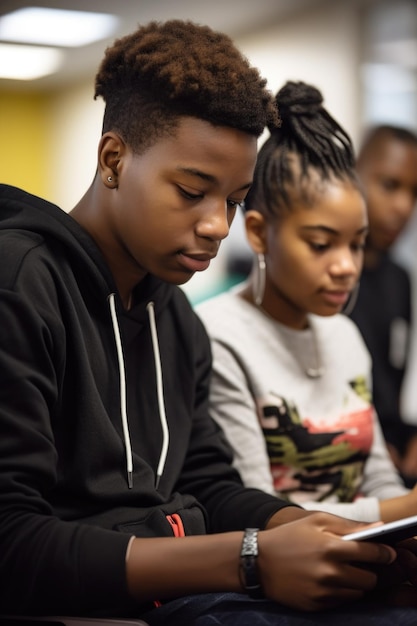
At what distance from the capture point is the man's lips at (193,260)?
1.12 m

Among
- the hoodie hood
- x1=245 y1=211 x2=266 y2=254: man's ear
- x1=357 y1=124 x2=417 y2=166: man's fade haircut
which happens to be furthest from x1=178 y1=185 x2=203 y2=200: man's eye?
x1=357 y1=124 x2=417 y2=166: man's fade haircut

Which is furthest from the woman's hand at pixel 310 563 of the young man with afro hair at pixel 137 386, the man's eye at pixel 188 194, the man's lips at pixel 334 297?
the man's lips at pixel 334 297

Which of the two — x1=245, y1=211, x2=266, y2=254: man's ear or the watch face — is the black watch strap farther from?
x1=245, y1=211, x2=266, y2=254: man's ear

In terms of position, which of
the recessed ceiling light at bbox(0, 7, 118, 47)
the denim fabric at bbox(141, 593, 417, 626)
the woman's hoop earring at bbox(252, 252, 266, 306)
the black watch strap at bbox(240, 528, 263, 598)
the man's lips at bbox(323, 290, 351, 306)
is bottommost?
the denim fabric at bbox(141, 593, 417, 626)

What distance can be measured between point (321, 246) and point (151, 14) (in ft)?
4.26

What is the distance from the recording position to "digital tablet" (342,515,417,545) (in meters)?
0.92

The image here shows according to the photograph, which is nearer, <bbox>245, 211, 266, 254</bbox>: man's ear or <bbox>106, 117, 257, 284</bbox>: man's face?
<bbox>106, 117, 257, 284</bbox>: man's face

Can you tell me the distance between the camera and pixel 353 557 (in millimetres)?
940

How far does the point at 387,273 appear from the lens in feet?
7.63

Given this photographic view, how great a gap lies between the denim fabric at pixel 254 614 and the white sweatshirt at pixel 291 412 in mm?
372

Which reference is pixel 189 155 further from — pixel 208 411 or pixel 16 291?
pixel 208 411

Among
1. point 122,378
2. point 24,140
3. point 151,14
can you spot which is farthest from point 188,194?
point 151,14

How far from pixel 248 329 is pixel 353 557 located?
0.64 m

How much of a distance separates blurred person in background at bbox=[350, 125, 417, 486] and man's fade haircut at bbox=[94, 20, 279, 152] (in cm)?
112
